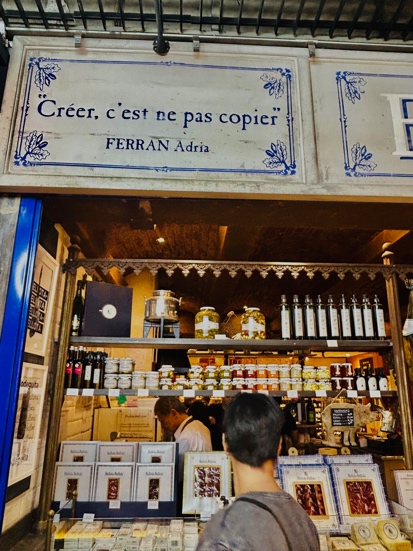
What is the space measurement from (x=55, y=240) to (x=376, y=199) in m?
2.24

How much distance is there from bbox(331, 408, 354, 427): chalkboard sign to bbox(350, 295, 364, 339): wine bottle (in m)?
0.57

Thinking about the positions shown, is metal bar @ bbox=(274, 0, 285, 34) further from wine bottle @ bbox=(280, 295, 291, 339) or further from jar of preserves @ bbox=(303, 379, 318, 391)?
jar of preserves @ bbox=(303, 379, 318, 391)

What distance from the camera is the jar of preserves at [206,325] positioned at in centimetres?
316

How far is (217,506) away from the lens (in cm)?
242

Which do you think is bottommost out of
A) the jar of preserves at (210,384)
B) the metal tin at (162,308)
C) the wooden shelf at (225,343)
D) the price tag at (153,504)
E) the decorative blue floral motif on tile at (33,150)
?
the price tag at (153,504)

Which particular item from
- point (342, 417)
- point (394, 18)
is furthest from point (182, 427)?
point (394, 18)

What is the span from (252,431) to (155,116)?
1919mm

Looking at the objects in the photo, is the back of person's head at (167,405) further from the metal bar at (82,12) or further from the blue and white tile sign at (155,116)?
the metal bar at (82,12)

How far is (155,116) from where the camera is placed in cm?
241

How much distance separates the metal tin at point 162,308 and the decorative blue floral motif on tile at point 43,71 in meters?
1.66

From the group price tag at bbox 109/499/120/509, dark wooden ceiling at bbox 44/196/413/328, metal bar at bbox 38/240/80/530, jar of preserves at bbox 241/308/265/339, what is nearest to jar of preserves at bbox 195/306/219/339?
jar of preserves at bbox 241/308/265/339

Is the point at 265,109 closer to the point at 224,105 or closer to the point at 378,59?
the point at 224,105

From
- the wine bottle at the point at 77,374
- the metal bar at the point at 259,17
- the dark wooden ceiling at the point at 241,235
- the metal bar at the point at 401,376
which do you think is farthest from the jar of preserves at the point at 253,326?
the metal bar at the point at 259,17

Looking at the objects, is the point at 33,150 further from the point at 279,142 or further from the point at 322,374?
the point at 322,374
